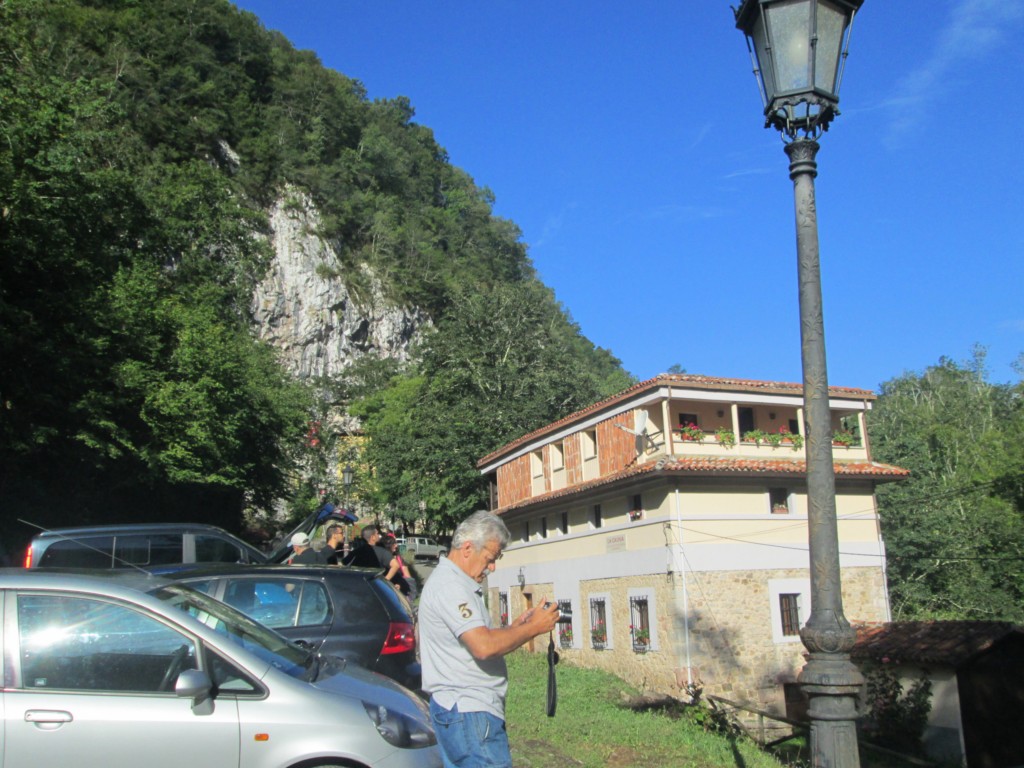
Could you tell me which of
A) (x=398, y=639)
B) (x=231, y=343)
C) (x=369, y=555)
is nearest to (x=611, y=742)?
Result: (x=398, y=639)

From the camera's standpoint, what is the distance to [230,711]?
4445 mm

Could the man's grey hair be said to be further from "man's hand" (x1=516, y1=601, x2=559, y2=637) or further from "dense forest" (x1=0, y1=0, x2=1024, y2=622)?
"dense forest" (x1=0, y1=0, x2=1024, y2=622)

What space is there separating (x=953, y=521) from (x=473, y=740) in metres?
49.7

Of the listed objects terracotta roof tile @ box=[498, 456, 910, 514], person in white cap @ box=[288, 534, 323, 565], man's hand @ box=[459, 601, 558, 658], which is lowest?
man's hand @ box=[459, 601, 558, 658]

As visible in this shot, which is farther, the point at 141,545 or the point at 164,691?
the point at 141,545

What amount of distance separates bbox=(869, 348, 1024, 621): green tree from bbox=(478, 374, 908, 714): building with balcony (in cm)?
1532

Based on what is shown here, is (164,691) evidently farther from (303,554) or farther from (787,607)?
(787,607)

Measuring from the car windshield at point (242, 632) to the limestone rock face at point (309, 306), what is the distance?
61.0 meters

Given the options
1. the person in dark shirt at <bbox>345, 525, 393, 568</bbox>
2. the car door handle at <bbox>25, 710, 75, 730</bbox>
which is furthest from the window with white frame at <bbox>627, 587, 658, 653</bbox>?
the car door handle at <bbox>25, 710, 75, 730</bbox>

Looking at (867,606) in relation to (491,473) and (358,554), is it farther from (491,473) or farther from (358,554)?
(358,554)

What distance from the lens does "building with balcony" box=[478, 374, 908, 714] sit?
1003 inches

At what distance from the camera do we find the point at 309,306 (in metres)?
70.1

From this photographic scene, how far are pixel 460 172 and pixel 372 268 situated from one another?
4762 centimetres

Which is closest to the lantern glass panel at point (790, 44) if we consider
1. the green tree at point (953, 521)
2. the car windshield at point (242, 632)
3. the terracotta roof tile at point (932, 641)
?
the car windshield at point (242, 632)
